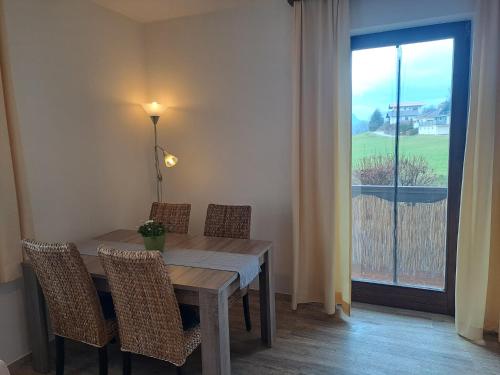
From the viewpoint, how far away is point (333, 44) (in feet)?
8.86

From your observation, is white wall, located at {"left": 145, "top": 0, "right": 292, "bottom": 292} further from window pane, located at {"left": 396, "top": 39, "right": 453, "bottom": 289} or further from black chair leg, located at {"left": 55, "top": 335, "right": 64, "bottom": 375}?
black chair leg, located at {"left": 55, "top": 335, "right": 64, "bottom": 375}

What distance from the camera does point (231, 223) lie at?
9.12 ft

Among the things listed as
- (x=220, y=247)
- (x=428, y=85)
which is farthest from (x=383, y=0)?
(x=220, y=247)

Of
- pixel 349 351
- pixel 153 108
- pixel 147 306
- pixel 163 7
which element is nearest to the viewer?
pixel 147 306

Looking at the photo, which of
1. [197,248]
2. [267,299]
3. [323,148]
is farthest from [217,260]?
[323,148]

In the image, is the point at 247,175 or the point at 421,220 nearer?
the point at 421,220

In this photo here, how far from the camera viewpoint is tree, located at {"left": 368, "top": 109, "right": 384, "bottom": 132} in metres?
2.92

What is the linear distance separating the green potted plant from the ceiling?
2007 millimetres

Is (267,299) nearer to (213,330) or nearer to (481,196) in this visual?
(213,330)

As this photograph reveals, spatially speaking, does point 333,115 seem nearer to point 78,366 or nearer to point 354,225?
point 354,225

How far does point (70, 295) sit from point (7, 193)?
2.56 ft

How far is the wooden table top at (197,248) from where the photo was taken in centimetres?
182

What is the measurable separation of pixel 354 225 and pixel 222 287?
1.71 metres

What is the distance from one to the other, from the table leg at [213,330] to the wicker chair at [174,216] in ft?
3.90
